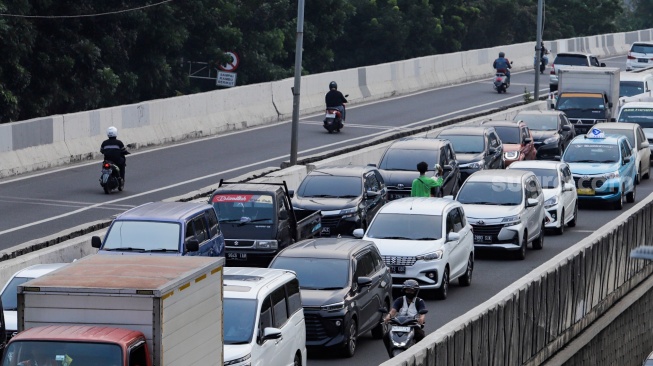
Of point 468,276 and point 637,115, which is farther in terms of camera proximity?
point 637,115

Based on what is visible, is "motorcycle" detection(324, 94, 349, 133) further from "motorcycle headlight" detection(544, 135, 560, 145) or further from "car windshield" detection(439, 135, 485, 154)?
"car windshield" detection(439, 135, 485, 154)

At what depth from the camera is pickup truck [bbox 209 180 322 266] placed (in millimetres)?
24156

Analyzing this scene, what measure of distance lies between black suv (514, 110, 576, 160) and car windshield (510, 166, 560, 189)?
835cm

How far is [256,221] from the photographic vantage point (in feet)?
80.2

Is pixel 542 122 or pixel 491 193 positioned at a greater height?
pixel 542 122

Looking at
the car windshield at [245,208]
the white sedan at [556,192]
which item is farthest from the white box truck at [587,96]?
the car windshield at [245,208]

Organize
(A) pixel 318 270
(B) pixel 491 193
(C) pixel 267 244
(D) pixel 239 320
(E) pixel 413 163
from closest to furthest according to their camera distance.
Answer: (D) pixel 239 320 < (A) pixel 318 270 < (C) pixel 267 244 < (B) pixel 491 193 < (E) pixel 413 163

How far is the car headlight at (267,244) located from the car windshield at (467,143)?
12.1 m

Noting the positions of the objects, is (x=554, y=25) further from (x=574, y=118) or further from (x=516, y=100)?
(x=574, y=118)

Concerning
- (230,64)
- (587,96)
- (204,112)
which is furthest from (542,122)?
(230,64)

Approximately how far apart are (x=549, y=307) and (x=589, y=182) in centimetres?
1666

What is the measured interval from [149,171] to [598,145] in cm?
1149

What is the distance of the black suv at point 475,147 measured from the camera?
113ft

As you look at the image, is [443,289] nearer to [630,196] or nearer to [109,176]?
[109,176]
